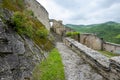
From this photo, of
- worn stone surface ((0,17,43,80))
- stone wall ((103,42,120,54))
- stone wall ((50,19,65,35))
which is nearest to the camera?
worn stone surface ((0,17,43,80))

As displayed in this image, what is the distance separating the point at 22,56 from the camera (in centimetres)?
497

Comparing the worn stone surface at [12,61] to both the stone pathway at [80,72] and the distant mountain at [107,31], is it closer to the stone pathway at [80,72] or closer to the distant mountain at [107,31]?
the stone pathway at [80,72]

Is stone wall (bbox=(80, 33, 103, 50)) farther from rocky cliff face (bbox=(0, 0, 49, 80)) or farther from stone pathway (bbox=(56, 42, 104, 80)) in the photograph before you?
rocky cliff face (bbox=(0, 0, 49, 80))

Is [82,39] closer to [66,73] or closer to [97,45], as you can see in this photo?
[97,45]

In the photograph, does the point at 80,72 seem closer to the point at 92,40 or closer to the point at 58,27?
Result: the point at 92,40

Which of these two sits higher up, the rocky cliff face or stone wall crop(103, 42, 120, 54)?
the rocky cliff face

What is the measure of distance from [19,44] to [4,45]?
32.9 inches

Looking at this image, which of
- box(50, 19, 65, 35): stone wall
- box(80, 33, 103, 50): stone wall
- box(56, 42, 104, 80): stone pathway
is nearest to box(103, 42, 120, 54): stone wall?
box(80, 33, 103, 50): stone wall

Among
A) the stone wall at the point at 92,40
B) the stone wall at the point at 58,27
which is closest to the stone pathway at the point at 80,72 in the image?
the stone wall at the point at 92,40

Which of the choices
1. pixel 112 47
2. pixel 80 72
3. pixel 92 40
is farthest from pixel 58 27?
pixel 80 72

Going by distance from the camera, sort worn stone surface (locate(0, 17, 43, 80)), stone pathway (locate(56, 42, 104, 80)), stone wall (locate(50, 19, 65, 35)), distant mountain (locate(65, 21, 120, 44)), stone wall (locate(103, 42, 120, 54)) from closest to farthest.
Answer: worn stone surface (locate(0, 17, 43, 80))
stone pathway (locate(56, 42, 104, 80))
stone wall (locate(103, 42, 120, 54))
stone wall (locate(50, 19, 65, 35))
distant mountain (locate(65, 21, 120, 44))

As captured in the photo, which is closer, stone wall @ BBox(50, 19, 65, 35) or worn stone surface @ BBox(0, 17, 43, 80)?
worn stone surface @ BBox(0, 17, 43, 80)

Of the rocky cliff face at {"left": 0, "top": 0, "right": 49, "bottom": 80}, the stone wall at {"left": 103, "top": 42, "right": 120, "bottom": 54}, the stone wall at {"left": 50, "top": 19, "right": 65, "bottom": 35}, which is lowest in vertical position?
the stone wall at {"left": 103, "top": 42, "right": 120, "bottom": 54}

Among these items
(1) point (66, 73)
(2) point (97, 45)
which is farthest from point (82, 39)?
(1) point (66, 73)
